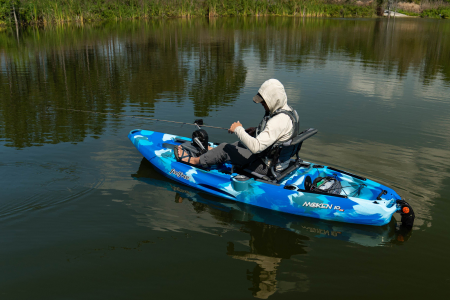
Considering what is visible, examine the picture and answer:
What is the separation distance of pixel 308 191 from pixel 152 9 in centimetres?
4795

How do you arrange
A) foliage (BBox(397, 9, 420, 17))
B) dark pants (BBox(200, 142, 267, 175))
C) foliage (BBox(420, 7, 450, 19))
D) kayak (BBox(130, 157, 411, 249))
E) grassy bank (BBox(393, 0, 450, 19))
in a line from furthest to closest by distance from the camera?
1. foliage (BBox(397, 9, 420, 17))
2. grassy bank (BBox(393, 0, 450, 19))
3. foliage (BBox(420, 7, 450, 19))
4. dark pants (BBox(200, 142, 267, 175))
5. kayak (BBox(130, 157, 411, 249))

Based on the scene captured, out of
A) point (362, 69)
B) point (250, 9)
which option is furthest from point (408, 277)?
point (250, 9)

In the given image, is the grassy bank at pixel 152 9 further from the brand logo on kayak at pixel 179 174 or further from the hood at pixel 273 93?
the hood at pixel 273 93

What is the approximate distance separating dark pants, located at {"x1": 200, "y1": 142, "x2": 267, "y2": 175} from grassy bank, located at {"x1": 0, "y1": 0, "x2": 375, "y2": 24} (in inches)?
1333

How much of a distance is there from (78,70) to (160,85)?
4.80 m

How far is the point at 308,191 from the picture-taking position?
5535 mm

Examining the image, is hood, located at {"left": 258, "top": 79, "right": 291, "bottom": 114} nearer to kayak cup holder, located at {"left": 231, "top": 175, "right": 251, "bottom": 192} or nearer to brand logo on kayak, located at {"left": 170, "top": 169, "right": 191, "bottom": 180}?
kayak cup holder, located at {"left": 231, "top": 175, "right": 251, "bottom": 192}

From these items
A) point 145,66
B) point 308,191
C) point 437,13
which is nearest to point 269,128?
point 308,191

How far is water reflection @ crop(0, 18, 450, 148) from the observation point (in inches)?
422

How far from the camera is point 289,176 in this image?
20.2 feet

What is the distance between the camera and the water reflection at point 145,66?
10.7 metres

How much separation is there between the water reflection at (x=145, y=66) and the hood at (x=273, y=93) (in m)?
5.39

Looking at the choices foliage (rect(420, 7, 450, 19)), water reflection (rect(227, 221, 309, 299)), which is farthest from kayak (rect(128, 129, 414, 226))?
foliage (rect(420, 7, 450, 19))

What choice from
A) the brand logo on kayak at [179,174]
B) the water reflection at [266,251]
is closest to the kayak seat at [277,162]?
the water reflection at [266,251]
